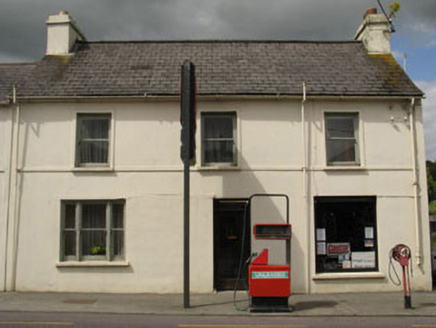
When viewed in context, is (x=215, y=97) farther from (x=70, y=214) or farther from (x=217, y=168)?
(x=70, y=214)

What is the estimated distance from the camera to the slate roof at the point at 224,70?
12.9 metres

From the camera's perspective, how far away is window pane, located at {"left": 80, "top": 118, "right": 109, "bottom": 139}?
12961 millimetres

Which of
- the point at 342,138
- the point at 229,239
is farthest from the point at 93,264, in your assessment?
the point at 342,138

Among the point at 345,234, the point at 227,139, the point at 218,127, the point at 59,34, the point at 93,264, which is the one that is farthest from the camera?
the point at 59,34

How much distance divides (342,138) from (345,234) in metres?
2.81

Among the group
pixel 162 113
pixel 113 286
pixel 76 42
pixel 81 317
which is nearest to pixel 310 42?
pixel 162 113

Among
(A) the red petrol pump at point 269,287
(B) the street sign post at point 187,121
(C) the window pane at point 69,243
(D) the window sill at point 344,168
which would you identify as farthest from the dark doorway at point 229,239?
(C) the window pane at point 69,243

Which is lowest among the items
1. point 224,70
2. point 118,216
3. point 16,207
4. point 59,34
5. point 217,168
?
point 118,216

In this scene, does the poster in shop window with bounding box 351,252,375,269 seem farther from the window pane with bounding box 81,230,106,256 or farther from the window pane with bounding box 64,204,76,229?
the window pane with bounding box 64,204,76,229

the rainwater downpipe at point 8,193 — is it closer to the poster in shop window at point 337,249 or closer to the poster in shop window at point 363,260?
the poster in shop window at point 337,249

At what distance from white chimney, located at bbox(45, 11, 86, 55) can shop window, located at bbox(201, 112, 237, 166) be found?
5.49m

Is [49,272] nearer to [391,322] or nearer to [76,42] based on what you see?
[76,42]

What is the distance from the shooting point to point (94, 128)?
1301 centimetres

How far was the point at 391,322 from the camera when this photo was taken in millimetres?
8859
